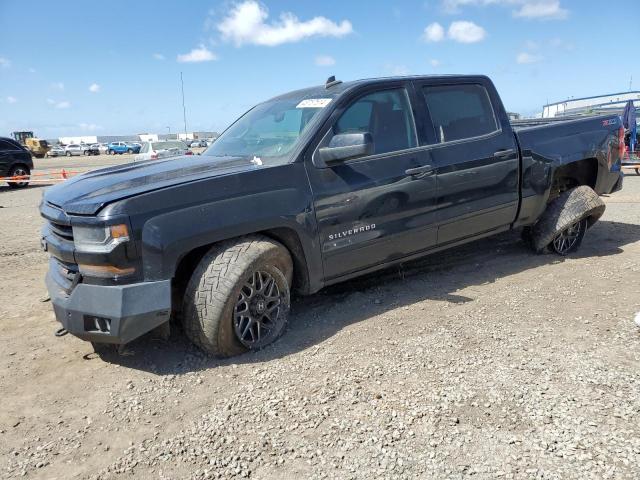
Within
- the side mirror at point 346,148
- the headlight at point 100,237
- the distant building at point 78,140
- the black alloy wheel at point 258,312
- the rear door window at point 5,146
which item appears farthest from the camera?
the distant building at point 78,140

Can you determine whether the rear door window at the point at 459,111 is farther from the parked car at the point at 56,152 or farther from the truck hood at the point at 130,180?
the parked car at the point at 56,152

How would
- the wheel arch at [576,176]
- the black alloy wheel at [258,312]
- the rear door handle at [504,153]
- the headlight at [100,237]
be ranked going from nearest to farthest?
1. the headlight at [100,237]
2. the black alloy wheel at [258,312]
3. the rear door handle at [504,153]
4. the wheel arch at [576,176]

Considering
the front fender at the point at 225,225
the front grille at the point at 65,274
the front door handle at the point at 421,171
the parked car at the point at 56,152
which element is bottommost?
the front grille at the point at 65,274

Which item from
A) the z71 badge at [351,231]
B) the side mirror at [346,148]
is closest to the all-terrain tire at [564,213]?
the z71 badge at [351,231]

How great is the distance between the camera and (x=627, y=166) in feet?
44.3

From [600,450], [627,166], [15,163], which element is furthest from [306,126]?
[15,163]

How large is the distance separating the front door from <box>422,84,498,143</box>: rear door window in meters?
0.29

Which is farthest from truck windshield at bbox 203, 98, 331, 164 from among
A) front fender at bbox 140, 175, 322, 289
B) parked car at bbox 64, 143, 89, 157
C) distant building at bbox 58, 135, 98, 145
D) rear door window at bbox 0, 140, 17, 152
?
distant building at bbox 58, 135, 98, 145

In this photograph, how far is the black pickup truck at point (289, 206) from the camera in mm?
3018

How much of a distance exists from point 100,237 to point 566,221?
4.40m

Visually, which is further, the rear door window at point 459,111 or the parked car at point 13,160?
the parked car at point 13,160

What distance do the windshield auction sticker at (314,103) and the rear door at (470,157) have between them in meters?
0.90

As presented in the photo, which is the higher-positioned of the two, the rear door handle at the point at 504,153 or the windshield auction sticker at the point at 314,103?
the windshield auction sticker at the point at 314,103

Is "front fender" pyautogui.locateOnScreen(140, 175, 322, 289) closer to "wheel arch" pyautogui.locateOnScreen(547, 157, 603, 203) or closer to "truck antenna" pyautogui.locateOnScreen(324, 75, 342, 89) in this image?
"truck antenna" pyautogui.locateOnScreen(324, 75, 342, 89)
